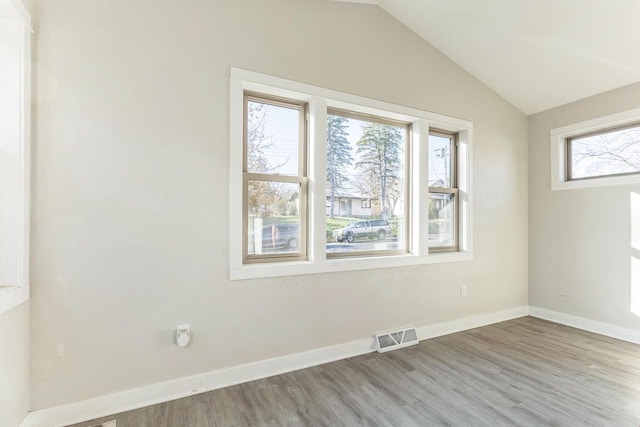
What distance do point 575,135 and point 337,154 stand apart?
118 inches

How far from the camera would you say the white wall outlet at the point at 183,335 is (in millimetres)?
2113

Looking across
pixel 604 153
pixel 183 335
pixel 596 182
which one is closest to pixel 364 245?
pixel 183 335

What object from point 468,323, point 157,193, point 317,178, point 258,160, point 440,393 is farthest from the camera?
point 468,323

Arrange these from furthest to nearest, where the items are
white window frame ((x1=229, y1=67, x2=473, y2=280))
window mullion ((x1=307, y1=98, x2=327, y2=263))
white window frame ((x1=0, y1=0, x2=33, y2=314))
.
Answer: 1. window mullion ((x1=307, y1=98, x2=327, y2=263))
2. white window frame ((x1=229, y1=67, x2=473, y2=280))
3. white window frame ((x1=0, y1=0, x2=33, y2=314))

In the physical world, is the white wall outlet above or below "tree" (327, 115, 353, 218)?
below

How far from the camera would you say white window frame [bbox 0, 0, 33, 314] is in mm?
1653

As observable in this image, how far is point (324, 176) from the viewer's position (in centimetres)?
272

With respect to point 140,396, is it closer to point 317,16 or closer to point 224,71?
point 224,71

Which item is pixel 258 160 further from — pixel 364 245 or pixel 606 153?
pixel 606 153

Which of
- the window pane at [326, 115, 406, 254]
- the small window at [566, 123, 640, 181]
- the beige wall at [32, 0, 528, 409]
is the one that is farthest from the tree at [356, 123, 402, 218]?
the small window at [566, 123, 640, 181]

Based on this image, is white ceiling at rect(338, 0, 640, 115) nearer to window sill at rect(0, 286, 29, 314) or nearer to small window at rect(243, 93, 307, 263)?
small window at rect(243, 93, 307, 263)

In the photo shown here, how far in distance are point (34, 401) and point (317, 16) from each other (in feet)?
11.2

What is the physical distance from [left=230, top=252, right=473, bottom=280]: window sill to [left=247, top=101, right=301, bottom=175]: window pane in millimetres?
793

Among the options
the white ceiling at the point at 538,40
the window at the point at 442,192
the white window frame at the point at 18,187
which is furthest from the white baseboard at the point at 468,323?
the white window frame at the point at 18,187
